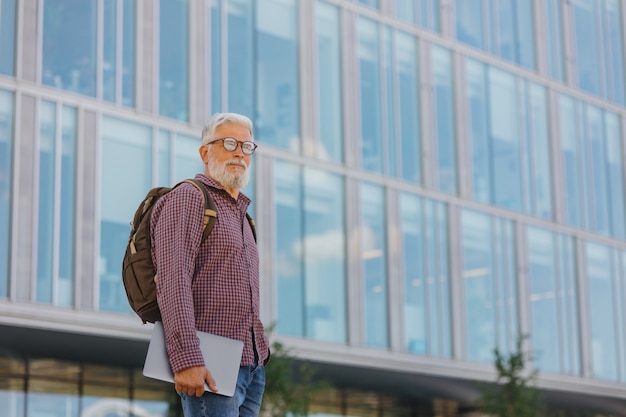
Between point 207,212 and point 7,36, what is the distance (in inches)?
574

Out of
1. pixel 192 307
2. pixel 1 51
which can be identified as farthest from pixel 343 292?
pixel 192 307

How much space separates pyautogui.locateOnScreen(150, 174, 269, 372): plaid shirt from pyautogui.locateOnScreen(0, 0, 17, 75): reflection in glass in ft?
46.6

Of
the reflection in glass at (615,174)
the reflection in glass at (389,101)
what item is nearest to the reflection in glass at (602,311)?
the reflection in glass at (615,174)

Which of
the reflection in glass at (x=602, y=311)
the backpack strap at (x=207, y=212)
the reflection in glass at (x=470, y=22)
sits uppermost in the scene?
the reflection in glass at (x=470, y=22)

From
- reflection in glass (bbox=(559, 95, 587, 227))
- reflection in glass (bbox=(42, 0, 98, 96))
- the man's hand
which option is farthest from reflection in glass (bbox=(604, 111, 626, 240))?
the man's hand

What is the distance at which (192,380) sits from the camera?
A: 445cm

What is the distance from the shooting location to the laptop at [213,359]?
455 centimetres

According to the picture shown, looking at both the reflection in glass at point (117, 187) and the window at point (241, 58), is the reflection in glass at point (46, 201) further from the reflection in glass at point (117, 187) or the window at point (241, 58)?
the window at point (241, 58)

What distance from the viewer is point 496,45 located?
28250 millimetres

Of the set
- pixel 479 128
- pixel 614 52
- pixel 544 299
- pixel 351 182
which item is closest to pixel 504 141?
pixel 479 128

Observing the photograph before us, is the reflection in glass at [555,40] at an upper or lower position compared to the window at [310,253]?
upper

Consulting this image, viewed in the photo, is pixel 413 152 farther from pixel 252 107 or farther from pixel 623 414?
pixel 623 414

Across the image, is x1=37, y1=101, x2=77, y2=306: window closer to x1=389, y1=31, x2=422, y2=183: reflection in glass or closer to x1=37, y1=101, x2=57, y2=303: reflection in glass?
x1=37, y1=101, x2=57, y2=303: reflection in glass

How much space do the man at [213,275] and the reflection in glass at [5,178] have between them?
13.5 metres
